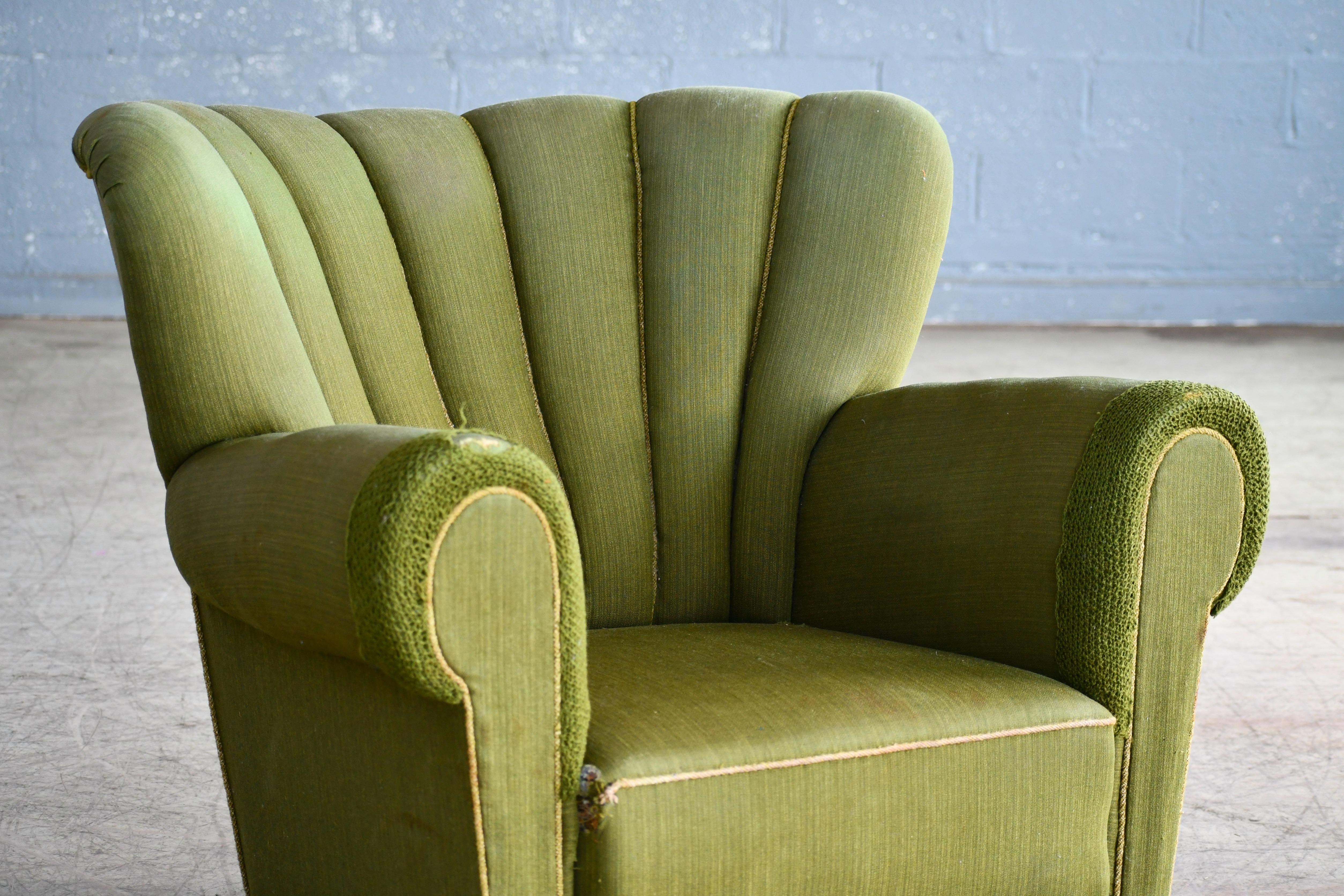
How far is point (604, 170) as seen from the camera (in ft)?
4.89

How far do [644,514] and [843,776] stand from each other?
0.50 meters

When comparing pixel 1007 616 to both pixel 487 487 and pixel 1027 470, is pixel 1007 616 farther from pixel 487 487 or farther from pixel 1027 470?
pixel 487 487

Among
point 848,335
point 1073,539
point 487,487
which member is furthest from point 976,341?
point 487,487

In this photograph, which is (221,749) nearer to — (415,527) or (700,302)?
(415,527)

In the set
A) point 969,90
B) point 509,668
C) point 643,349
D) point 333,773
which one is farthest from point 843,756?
point 969,90

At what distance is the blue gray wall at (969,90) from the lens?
4.54m

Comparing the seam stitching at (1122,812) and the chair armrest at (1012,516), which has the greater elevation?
the chair armrest at (1012,516)

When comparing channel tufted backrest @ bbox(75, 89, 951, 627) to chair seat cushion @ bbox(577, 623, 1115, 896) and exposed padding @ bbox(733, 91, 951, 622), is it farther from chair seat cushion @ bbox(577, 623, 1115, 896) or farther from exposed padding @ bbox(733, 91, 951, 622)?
chair seat cushion @ bbox(577, 623, 1115, 896)

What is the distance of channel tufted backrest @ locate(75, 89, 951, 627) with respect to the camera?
1.38 metres

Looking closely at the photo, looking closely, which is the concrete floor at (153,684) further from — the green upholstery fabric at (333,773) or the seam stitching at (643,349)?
the seam stitching at (643,349)

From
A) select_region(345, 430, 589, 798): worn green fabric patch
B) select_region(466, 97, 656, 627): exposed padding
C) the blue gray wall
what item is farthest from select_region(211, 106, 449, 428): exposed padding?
the blue gray wall

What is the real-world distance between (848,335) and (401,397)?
462 mm

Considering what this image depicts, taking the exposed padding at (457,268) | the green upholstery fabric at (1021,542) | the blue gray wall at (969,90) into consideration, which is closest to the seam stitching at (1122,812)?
the green upholstery fabric at (1021,542)

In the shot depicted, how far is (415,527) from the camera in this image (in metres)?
0.85
